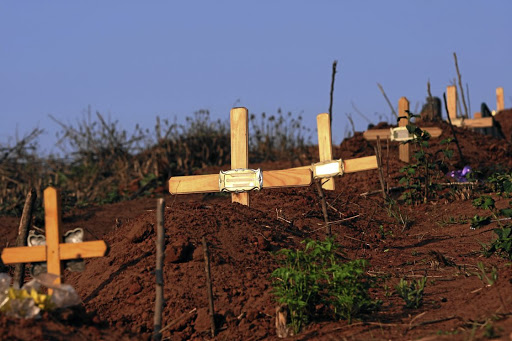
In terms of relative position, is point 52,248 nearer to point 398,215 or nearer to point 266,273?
point 266,273

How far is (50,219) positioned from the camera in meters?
4.64

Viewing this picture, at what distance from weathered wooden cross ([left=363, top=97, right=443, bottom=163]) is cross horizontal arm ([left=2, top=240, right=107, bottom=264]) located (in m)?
7.94

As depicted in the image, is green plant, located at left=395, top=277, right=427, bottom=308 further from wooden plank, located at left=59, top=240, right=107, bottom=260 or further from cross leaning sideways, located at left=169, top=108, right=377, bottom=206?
cross leaning sideways, located at left=169, top=108, right=377, bottom=206

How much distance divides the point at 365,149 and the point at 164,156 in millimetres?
4759

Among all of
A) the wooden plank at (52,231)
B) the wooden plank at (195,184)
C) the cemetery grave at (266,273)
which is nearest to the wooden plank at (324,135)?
the cemetery grave at (266,273)

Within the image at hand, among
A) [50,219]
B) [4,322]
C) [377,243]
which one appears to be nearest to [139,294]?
[50,219]

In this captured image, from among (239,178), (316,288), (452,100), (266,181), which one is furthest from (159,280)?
(452,100)

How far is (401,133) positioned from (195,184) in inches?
182

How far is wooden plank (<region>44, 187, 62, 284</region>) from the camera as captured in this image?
183 inches

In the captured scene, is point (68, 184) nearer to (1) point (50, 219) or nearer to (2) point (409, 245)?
(2) point (409, 245)

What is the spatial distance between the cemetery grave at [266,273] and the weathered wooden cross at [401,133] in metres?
1.95

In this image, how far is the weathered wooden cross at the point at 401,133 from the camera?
11938mm

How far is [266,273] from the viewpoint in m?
6.15

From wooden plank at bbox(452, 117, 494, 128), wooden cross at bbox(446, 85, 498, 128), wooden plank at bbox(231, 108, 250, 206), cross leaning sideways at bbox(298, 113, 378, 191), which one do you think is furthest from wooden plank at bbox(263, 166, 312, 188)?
wooden plank at bbox(452, 117, 494, 128)
